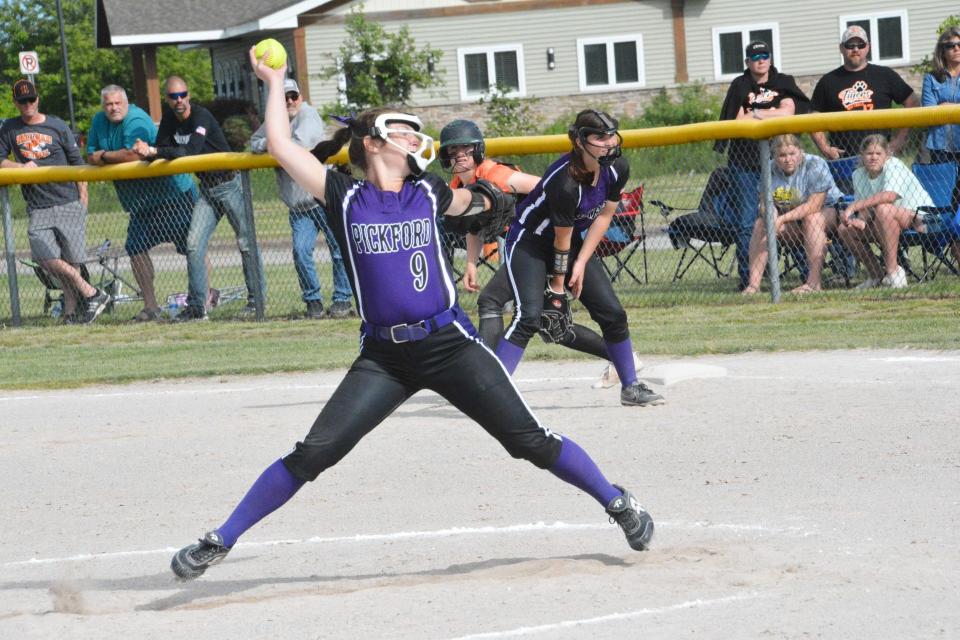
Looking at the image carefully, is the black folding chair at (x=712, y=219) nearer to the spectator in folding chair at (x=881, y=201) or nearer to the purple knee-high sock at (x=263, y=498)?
the spectator in folding chair at (x=881, y=201)

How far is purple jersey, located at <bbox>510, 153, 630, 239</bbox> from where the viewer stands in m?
7.98

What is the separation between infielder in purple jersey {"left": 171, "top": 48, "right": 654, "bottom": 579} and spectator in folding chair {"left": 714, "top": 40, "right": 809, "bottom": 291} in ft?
25.3

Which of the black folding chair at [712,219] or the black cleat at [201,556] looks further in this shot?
the black folding chair at [712,219]

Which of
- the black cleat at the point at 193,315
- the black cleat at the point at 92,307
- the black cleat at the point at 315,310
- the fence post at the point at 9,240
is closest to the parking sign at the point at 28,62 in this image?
the fence post at the point at 9,240

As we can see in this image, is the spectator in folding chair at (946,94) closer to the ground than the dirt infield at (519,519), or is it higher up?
higher up

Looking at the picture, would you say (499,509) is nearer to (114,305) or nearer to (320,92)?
(114,305)

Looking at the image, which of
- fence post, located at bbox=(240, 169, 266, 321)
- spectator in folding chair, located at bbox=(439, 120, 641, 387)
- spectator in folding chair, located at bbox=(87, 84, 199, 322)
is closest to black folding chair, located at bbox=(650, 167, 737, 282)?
fence post, located at bbox=(240, 169, 266, 321)

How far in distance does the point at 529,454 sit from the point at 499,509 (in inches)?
45.8

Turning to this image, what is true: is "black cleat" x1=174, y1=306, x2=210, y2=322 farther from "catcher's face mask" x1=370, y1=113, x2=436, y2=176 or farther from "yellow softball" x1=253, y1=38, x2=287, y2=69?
"catcher's face mask" x1=370, y1=113, x2=436, y2=176

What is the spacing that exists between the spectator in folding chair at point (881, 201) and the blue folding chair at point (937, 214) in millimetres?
79

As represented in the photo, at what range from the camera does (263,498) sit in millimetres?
5438

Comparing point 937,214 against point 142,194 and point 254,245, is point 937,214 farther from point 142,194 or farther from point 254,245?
point 142,194

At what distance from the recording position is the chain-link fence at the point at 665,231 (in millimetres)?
12547

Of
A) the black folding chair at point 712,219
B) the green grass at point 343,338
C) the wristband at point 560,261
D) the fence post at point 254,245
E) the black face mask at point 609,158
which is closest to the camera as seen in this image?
the black face mask at point 609,158
